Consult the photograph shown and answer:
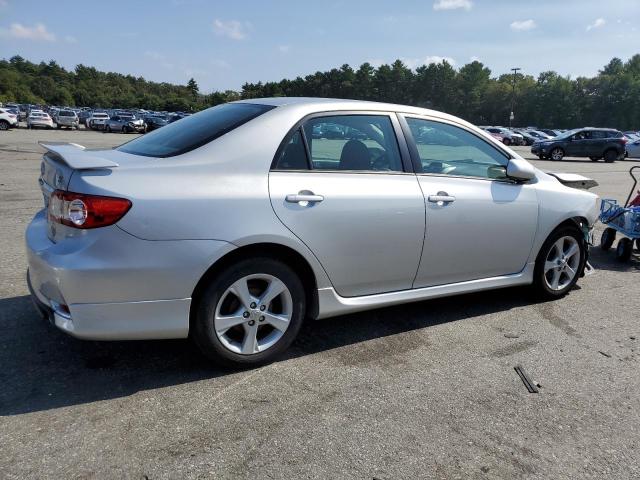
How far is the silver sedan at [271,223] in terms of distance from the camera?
2.85 meters

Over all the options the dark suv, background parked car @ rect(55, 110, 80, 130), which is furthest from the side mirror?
background parked car @ rect(55, 110, 80, 130)

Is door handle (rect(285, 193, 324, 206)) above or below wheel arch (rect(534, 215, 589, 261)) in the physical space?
above

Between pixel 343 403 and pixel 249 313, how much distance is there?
76 cm

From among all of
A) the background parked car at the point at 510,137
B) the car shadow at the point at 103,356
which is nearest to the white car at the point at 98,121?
the background parked car at the point at 510,137

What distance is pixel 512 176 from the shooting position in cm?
426

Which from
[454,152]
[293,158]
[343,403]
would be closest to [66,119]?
[454,152]

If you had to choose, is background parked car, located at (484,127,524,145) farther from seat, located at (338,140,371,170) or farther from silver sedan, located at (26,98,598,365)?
seat, located at (338,140,371,170)

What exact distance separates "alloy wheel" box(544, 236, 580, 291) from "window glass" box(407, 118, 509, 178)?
929 millimetres

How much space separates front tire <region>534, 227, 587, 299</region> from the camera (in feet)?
15.3

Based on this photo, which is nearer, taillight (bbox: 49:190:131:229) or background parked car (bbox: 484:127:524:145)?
taillight (bbox: 49:190:131:229)

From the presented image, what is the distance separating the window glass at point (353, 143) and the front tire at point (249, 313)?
79cm

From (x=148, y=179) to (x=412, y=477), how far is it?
6.61 ft

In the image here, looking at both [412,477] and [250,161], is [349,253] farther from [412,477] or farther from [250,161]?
[412,477]

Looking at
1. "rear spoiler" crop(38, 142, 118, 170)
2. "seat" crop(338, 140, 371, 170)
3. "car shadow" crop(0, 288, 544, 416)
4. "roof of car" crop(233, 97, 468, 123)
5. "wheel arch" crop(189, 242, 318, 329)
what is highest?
"roof of car" crop(233, 97, 468, 123)
